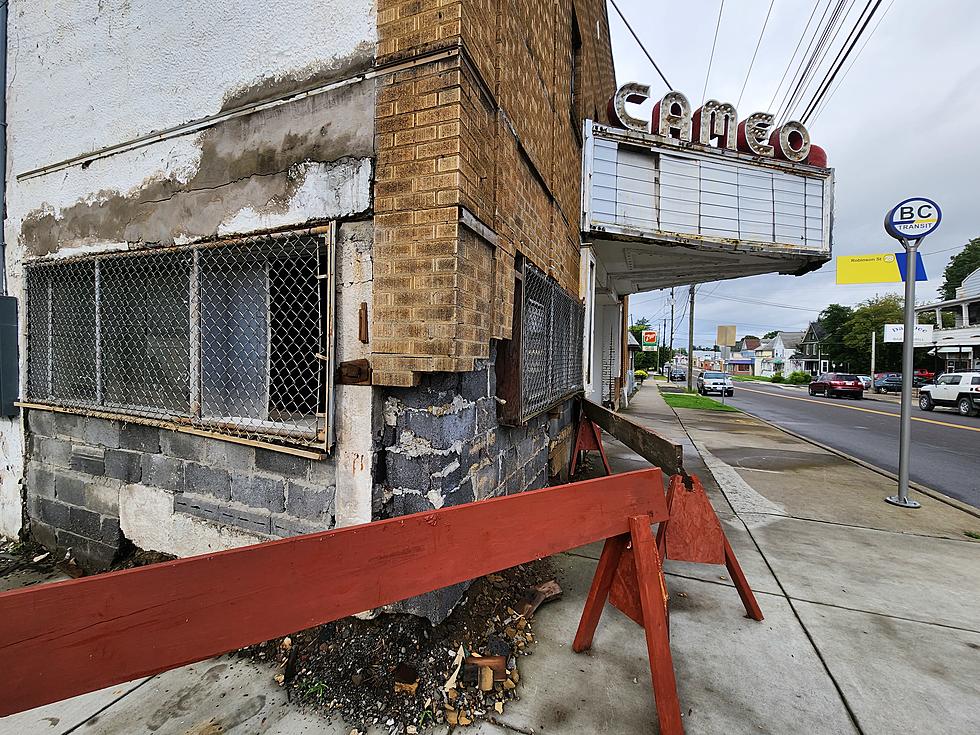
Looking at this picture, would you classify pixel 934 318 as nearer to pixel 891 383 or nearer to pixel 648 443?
pixel 891 383

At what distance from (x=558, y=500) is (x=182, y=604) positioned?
50.7 inches

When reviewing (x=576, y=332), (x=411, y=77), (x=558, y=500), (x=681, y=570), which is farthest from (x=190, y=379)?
(x=576, y=332)

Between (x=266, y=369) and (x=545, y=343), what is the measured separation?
8.58 feet

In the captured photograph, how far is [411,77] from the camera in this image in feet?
8.19

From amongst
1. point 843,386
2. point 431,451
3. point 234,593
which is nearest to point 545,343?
point 431,451

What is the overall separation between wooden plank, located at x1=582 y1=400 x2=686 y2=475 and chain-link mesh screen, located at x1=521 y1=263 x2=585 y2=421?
2.16 ft

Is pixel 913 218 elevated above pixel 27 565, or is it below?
above

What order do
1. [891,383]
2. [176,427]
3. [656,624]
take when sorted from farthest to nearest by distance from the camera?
[891,383] < [176,427] < [656,624]

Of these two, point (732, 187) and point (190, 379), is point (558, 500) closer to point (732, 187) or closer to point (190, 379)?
point (190, 379)

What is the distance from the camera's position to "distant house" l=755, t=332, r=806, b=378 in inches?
2817

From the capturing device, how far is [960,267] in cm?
5381

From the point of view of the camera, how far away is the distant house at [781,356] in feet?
235

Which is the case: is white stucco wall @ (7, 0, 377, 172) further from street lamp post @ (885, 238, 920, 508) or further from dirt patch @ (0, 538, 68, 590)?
street lamp post @ (885, 238, 920, 508)

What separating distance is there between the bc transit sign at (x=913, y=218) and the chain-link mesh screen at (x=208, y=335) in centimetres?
683
